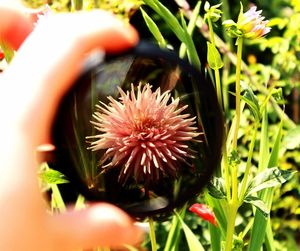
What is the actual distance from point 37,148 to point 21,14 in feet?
0.32

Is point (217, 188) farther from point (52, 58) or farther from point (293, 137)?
point (52, 58)

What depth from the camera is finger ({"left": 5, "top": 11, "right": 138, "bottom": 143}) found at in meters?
0.40

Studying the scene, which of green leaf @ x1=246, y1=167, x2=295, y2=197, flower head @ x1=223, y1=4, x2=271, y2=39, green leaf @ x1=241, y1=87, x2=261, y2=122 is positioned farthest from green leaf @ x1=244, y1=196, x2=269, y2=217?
flower head @ x1=223, y1=4, x2=271, y2=39

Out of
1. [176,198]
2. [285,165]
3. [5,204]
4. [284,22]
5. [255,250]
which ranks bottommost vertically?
[285,165]

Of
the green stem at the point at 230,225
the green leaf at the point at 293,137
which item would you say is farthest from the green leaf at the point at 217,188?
the green leaf at the point at 293,137

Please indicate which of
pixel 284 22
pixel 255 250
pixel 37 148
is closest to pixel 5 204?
pixel 37 148

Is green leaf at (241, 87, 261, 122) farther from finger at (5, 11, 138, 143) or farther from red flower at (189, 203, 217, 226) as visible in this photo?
finger at (5, 11, 138, 143)

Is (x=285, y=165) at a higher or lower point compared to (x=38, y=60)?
lower

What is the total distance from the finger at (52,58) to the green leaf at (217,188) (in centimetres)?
65

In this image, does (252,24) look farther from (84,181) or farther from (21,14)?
(21,14)

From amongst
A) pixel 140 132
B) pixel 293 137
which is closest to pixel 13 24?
pixel 140 132

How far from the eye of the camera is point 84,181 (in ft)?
2.02

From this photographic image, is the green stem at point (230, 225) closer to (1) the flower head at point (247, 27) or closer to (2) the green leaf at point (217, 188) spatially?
(2) the green leaf at point (217, 188)

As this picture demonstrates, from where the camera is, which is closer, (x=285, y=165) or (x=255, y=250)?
(x=255, y=250)
